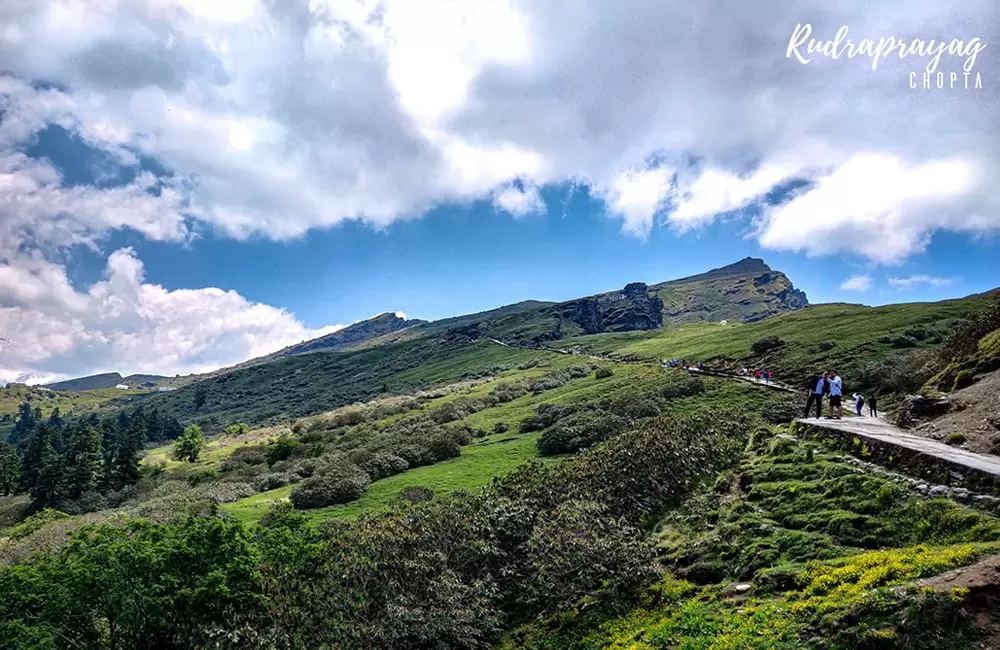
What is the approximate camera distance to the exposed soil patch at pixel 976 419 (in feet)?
64.2

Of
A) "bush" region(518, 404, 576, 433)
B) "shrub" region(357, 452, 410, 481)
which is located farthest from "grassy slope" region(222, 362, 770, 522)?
"bush" region(518, 404, 576, 433)

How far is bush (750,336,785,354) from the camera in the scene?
261 ft

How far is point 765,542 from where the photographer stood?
16453 mm

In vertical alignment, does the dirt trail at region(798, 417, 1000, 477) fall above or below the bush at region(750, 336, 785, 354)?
below

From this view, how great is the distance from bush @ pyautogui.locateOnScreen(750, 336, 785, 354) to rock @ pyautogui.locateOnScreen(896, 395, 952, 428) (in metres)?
55.8

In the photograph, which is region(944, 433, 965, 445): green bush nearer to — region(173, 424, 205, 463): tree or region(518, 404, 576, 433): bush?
region(518, 404, 576, 433): bush

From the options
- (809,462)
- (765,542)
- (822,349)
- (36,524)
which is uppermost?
(822,349)

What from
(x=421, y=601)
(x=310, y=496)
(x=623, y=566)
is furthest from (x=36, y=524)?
(x=623, y=566)

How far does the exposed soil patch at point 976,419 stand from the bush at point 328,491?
122 ft

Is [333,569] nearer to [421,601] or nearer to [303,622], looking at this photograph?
[303,622]

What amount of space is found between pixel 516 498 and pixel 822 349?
58.2 m

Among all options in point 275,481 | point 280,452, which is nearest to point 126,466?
point 280,452

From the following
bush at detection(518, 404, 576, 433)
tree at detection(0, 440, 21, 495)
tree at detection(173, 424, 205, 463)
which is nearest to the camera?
bush at detection(518, 404, 576, 433)

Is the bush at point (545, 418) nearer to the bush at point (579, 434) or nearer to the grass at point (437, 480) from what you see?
the grass at point (437, 480)
